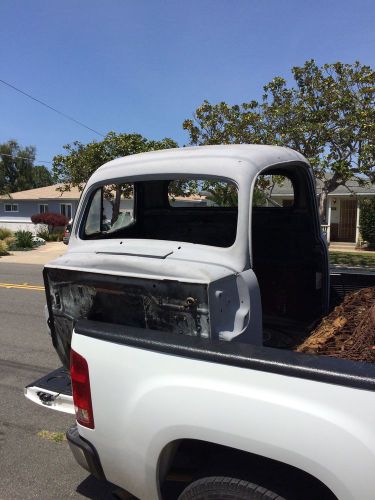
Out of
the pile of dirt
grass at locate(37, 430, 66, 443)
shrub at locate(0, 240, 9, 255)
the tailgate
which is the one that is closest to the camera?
the pile of dirt

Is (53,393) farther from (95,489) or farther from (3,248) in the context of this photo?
(3,248)

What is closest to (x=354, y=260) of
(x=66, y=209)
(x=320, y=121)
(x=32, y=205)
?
(x=320, y=121)

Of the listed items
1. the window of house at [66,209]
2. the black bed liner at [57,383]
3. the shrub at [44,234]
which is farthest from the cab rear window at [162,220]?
the window of house at [66,209]

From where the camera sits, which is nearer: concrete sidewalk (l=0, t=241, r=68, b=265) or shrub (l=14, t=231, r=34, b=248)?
concrete sidewalk (l=0, t=241, r=68, b=265)

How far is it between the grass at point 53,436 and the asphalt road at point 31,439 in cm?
3

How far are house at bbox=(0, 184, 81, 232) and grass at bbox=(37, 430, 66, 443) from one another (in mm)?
32779

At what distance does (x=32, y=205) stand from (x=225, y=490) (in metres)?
40.4

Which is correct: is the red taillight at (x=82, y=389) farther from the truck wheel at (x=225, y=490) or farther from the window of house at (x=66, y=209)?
the window of house at (x=66, y=209)

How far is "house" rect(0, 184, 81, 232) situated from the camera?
3744 cm

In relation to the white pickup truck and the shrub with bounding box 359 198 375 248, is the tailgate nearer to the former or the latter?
the white pickup truck

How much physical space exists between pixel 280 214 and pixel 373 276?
103 cm

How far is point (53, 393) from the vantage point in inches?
126

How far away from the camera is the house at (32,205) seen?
3744cm

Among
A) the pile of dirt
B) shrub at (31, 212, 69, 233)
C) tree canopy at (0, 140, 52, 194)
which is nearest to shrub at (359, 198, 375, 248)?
shrub at (31, 212, 69, 233)
